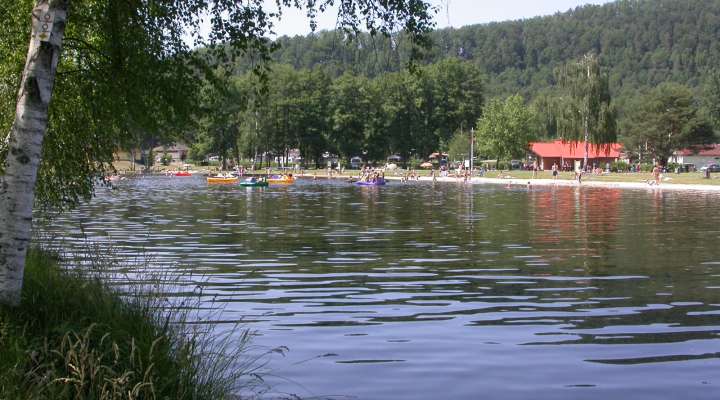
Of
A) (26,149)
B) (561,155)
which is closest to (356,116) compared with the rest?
(561,155)

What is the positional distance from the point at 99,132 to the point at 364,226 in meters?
22.1

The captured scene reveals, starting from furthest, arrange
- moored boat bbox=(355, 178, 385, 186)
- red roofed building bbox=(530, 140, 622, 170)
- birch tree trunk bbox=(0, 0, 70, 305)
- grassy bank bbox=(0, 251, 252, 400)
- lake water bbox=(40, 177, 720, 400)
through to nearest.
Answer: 1. red roofed building bbox=(530, 140, 622, 170)
2. moored boat bbox=(355, 178, 385, 186)
3. lake water bbox=(40, 177, 720, 400)
4. birch tree trunk bbox=(0, 0, 70, 305)
5. grassy bank bbox=(0, 251, 252, 400)

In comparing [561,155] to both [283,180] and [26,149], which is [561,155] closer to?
[283,180]

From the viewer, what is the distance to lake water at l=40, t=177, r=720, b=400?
34.5 feet

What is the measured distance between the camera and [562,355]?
11711 millimetres

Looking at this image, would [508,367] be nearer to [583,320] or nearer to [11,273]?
[583,320]

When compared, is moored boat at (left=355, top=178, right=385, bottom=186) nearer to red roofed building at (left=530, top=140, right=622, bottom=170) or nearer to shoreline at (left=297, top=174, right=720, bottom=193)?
shoreline at (left=297, top=174, right=720, bottom=193)

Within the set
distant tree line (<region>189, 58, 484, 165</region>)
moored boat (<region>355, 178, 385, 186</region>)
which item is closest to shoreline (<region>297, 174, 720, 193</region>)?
moored boat (<region>355, 178, 385, 186</region>)

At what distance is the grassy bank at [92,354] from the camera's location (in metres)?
6.54

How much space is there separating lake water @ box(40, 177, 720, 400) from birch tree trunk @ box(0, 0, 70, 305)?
11.8 feet

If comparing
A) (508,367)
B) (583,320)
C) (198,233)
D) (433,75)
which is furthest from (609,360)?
(433,75)

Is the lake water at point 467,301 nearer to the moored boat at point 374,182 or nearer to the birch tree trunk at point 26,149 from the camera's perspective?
the birch tree trunk at point 26,149

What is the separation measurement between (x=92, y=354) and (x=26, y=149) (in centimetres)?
254

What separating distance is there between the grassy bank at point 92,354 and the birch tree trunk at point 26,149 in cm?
50
